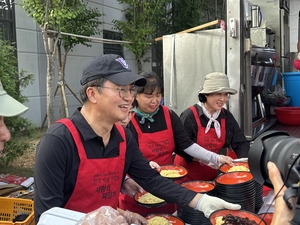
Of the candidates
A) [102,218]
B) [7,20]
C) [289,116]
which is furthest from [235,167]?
[7,20]

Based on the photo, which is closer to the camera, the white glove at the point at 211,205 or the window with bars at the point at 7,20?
the white glove at the point at 211,205

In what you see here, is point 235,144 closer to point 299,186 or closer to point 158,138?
point 158,138

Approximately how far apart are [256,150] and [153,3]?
26.7 feet

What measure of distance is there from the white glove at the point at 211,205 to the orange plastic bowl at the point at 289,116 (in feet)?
10.7

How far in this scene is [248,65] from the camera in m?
3.37

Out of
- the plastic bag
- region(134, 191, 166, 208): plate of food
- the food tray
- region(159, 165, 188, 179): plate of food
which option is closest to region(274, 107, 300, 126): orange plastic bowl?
region(159, 165, 188, 179): plate of food

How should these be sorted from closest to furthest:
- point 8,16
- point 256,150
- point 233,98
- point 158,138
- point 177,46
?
point 256,150 → point 158,138 → point 233,98 → point 177,46 → point 8,16

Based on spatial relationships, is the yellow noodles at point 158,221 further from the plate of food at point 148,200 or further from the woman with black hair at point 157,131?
the woman with black hair at point 157,131

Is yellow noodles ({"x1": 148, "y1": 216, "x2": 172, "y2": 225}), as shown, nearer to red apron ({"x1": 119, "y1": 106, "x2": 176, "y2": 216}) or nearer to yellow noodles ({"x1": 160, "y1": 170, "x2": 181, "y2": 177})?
yellow noodles ({"x1": 160, "y1": 170, "x2": 181, "y2": 177})

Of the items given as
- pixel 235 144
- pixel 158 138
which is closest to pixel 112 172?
pixel 158 138

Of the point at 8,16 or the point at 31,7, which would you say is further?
the point at 8,16

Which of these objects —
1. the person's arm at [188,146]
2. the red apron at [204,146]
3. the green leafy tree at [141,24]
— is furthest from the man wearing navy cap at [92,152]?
the green leafy tree at [141,24]

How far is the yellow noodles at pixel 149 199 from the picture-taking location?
6.55 ft

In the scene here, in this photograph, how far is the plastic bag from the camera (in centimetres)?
103
